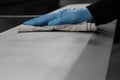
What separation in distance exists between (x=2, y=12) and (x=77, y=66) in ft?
5.52

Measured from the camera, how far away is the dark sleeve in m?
0.92

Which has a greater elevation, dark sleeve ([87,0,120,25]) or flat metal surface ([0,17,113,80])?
dark sleeve ([87,0,120,25])

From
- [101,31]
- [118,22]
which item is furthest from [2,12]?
[101,31]

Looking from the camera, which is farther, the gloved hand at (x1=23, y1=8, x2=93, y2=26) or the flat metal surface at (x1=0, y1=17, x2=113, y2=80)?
the gloved hand at (x1=23, y1=8, x2=93, y2=26)

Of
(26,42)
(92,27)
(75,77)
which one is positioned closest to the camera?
(75,77)

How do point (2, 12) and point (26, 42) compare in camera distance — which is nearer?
point (26, 42)

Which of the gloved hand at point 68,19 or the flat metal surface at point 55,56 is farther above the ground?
the gloved hand at point 68,19

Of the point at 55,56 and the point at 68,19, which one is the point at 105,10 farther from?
the point at 55,56

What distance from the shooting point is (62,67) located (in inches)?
22.2

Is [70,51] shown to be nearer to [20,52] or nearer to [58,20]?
[20,52]

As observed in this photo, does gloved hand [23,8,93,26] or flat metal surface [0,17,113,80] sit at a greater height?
gloved hand [23,8,93,26]

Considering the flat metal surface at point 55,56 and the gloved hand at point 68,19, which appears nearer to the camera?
the flat metal surface at point 55,56

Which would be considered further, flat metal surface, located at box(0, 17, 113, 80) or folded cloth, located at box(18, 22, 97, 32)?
folded cloth, located at box(18, 22, 97, 32)

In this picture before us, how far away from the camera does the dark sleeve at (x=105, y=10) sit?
92cm
